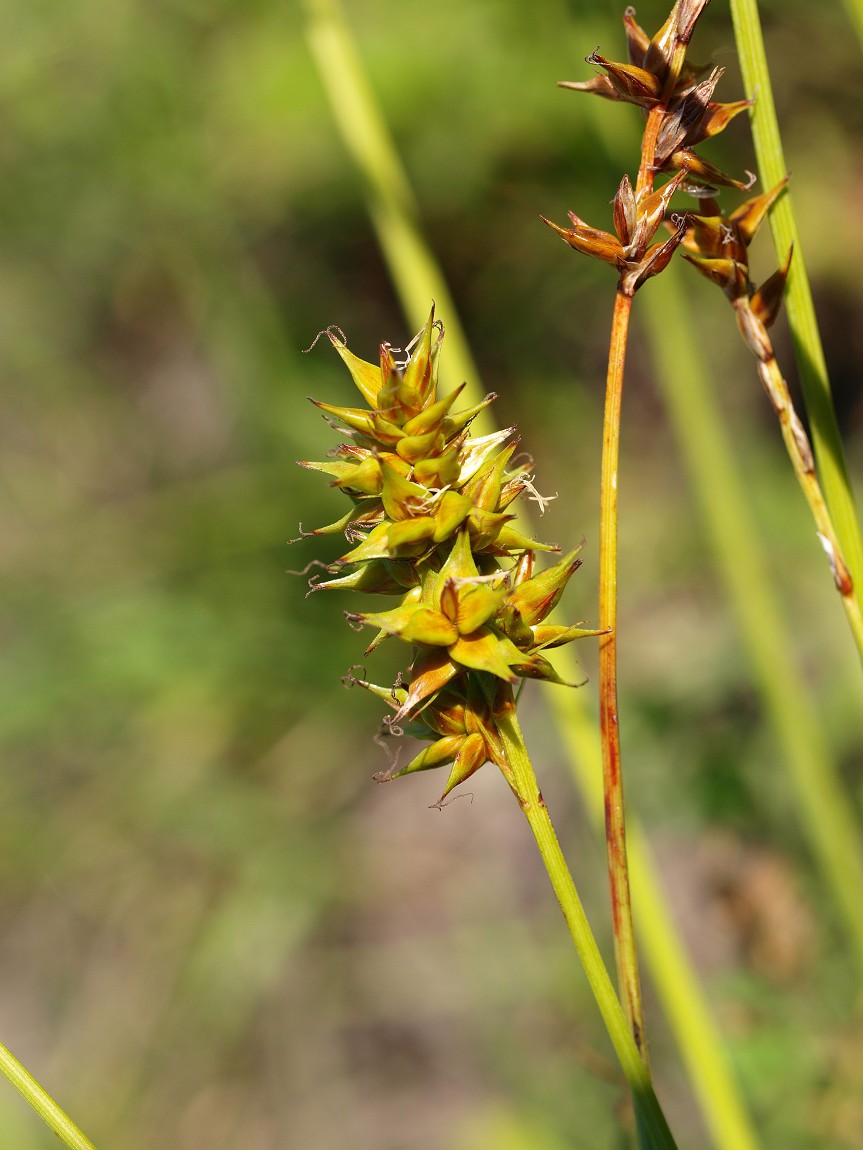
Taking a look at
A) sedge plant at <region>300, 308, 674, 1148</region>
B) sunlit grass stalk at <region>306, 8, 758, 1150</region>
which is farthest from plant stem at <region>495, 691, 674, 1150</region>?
sunlit grass stalk at <region>306, 8, 758, 1150</region>

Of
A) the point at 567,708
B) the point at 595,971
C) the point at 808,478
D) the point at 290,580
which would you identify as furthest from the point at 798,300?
the point at 290,580

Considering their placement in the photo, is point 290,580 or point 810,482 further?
point 290,580

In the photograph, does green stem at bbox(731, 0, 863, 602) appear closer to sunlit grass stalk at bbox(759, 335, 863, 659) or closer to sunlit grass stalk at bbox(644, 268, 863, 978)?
sunlit grass stalk at bbox(759, 335, 863, 659)

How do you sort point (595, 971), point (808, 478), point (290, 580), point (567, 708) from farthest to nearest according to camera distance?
point (290, 580)
point (567, 708)
point (808, 478)
point (595, 971)

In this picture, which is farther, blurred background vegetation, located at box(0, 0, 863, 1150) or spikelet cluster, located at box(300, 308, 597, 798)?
blurred background vegetation, located at box(0, 0, 863, 1150)

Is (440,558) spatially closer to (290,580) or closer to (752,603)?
(752,603)

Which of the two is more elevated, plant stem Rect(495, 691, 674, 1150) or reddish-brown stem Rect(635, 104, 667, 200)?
reddish-brown stem Rect(635, 104, 667, 200)
